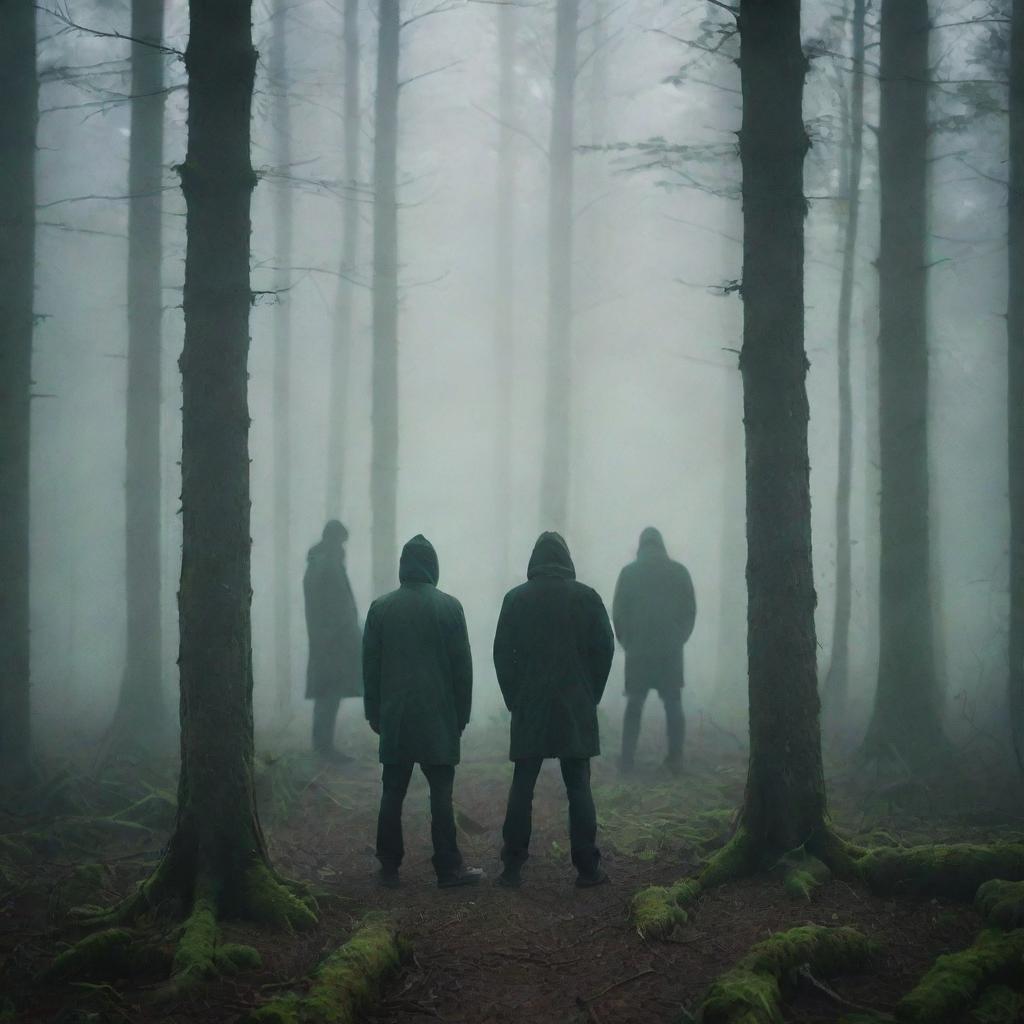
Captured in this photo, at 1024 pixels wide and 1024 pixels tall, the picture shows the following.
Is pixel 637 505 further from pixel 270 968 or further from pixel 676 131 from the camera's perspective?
pixel 270 968

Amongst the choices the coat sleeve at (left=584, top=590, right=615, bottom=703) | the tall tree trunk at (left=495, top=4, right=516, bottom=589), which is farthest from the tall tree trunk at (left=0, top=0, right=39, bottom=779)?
the tall tree trunk at (left=495, top=4, right=516, bottom=589)

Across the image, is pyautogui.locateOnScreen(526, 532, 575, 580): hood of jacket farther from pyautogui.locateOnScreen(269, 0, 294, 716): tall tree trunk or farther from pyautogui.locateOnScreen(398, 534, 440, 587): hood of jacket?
pyautogui.locateOnScreen(269, 0, 294, 716): tall tree trunk

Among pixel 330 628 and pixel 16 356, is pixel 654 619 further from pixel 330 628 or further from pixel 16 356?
pixel 16 356

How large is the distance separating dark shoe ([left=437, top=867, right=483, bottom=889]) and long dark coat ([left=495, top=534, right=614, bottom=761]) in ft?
3.03

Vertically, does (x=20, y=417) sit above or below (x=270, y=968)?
above

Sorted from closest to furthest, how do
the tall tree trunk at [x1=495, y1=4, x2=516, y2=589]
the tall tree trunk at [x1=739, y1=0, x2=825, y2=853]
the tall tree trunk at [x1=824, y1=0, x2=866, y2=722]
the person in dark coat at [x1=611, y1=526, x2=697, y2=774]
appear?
1. the tall tree trunk at [x1=739, y1=0, x2=825, y2=853]
2. the person in dark coat at [x1=611, y1=526, x2=697, y2=774]
3. the tall tree trunk at [x1=824, y1=0, x2=866, y2=722]
4. the tall tree trunk at [x1=495, y1=4, x2=516, y2=589]

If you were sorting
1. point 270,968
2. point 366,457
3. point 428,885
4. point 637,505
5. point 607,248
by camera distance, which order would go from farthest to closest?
point 366,457
point 637,505
point 607,248
point 428,885
point 270,968

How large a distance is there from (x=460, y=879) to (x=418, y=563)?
7.85ft

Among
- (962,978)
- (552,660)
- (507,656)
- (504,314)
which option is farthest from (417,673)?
(504,314)

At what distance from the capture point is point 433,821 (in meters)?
6.45

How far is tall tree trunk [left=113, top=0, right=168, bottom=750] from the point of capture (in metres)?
10.8

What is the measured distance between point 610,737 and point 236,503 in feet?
25.5

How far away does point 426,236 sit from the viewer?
2453cm

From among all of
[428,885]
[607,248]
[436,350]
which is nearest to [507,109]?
[607,248]
